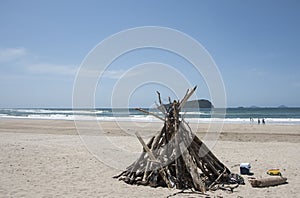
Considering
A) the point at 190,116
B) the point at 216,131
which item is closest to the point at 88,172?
the point at 216,131

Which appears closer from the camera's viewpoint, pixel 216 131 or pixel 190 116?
pixel 216 131

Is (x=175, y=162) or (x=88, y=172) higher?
(x=175, y=162)

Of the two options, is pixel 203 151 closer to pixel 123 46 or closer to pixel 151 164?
pixel 151 164

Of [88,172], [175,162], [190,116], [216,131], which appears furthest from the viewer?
[190,116]

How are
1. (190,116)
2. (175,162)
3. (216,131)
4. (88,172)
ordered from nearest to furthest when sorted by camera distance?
(175,162), (88,172), (216,131), (190,116)

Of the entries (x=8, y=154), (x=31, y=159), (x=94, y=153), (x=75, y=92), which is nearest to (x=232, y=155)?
(x=94, y=153)

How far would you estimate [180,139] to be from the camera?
8.51 m

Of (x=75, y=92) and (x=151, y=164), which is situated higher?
(x=75, y=92)

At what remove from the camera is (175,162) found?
821 cm

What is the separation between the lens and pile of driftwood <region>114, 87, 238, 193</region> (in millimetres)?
8031

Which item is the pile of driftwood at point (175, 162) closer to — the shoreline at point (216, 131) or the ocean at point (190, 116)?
the shoreline at point (216, 131)

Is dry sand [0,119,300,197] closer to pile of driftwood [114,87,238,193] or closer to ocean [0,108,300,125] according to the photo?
pile of driftwood [114,87,238,193]

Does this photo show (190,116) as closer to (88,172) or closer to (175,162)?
(88,172)

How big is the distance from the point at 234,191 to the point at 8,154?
893 cm
